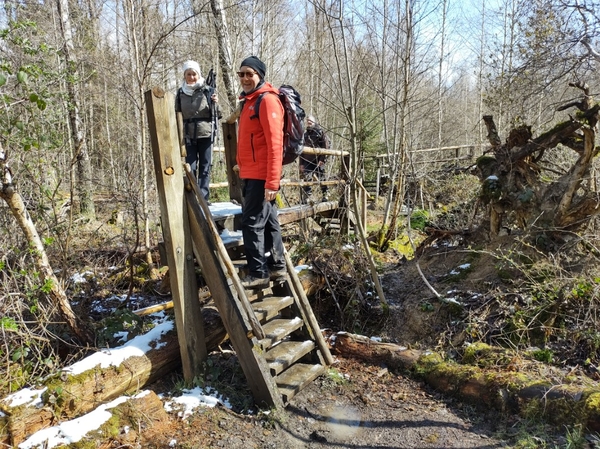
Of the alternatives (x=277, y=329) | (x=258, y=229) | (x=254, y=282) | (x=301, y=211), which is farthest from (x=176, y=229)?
(x=301, y=211)

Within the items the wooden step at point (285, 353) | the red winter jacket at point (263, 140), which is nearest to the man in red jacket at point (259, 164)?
the red winter jacket at point (263, 140)

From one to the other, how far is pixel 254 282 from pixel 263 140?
1.36 m

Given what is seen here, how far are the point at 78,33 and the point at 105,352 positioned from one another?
11.5 m

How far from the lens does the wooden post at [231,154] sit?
5336 millimetres

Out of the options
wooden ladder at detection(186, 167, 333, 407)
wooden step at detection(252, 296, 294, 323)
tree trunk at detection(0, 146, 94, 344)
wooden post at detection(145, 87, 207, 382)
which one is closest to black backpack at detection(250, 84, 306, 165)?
wooden post at detection(145, 87, 207, 382)

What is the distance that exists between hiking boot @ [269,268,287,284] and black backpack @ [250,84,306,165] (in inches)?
47.2

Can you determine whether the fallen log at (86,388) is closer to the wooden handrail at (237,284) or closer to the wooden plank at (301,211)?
the wooden handrail at (237,284)

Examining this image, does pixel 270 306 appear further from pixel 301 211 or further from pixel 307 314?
pixel 301 211

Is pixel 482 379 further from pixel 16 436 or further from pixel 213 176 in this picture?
pixel 213 176

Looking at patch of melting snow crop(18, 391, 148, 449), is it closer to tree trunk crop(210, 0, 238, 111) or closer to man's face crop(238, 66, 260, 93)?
man's face crop(238, 66, 260, 93)

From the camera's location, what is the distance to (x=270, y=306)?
412cm

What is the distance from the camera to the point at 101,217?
911 centimetres

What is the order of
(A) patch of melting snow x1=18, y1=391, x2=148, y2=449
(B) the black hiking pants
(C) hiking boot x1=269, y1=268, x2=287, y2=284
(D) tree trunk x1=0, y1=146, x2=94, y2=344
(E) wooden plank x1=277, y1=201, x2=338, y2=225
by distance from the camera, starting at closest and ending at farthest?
(A) patch of melting snow x1=18, y1=391, x2=148, y2=449, (D) tree trunk x1=0, y1=146, x2=94, y2=344, (B) the black hiking pants, (C) hiking boot x1=269, y1=268, x2=287, y2=284, (E) wooden plank x1=277, y1=201, x2=338, y2=225

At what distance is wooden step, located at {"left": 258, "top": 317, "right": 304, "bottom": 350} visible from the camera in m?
3.78
